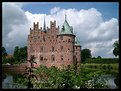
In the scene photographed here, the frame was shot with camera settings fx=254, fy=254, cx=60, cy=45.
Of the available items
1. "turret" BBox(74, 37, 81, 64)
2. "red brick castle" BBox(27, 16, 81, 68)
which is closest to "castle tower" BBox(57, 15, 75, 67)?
"red brick castle" BBox(27, 16, 81, 68)

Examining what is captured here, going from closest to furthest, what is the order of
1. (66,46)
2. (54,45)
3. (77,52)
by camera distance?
(66,46), (54,45), (77,52)

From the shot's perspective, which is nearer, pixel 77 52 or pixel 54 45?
pixel 54 45

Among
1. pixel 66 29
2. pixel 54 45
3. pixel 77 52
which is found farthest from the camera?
pixel 77 52

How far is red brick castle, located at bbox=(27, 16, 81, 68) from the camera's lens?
2538cm

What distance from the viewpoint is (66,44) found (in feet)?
83.0

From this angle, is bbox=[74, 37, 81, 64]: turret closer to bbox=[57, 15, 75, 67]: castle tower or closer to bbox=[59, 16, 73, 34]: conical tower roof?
bbox=[57, 15, 75, 67]: castle tower

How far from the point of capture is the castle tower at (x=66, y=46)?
25.2m

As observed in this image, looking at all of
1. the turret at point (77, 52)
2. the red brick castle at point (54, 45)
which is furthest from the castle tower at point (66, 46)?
the turret at point (77, 52)

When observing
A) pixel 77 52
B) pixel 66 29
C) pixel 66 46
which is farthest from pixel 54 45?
pixel 77 52

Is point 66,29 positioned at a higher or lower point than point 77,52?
higher

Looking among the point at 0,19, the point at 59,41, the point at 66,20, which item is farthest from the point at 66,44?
the point at 0,19

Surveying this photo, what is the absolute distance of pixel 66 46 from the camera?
25.3 m

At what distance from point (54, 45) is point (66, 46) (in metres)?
1.36

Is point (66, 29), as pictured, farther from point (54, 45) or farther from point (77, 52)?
point (77, 52)
